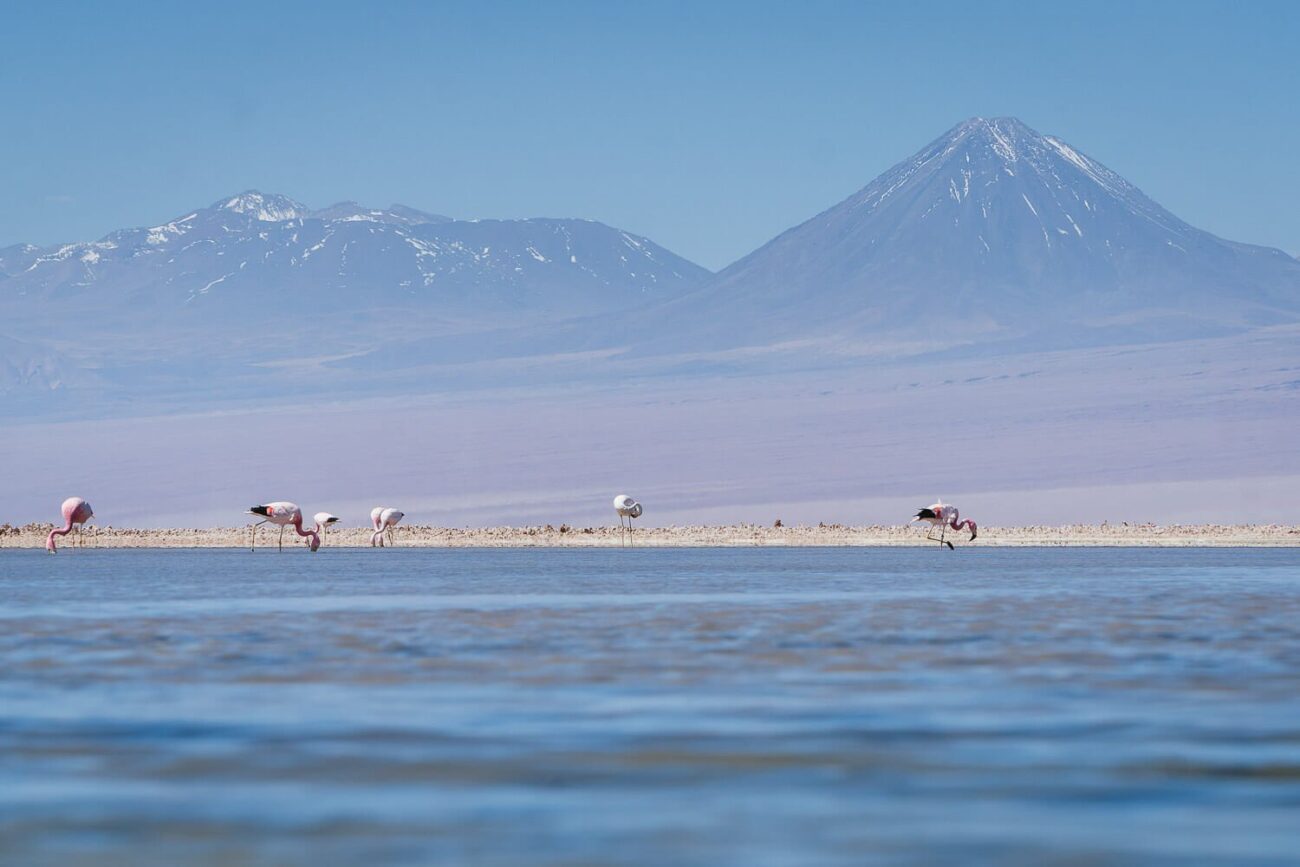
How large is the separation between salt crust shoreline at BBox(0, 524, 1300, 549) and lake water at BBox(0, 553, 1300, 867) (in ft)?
183

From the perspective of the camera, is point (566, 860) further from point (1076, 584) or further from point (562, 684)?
point (1076, 584)

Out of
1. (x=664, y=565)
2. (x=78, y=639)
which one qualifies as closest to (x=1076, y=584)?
(x=664, y=565)

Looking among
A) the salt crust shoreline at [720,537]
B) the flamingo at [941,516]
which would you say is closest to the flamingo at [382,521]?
the salt crust shoreline at [720,537]

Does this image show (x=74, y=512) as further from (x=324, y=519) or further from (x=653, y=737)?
(x=653, y=737)

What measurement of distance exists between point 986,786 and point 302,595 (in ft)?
71.0

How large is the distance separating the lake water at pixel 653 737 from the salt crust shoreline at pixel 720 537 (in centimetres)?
5573

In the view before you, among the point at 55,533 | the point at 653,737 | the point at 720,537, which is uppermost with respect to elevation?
the point at 720,537

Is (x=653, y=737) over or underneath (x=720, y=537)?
underneath

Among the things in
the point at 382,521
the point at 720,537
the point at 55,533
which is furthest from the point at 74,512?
the point at 720,537

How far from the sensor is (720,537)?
8325 centimetres

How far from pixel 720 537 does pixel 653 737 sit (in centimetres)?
7200

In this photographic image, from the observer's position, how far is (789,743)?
437 inches

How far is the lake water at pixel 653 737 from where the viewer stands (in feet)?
26.9

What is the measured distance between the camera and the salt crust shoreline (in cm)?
7881
